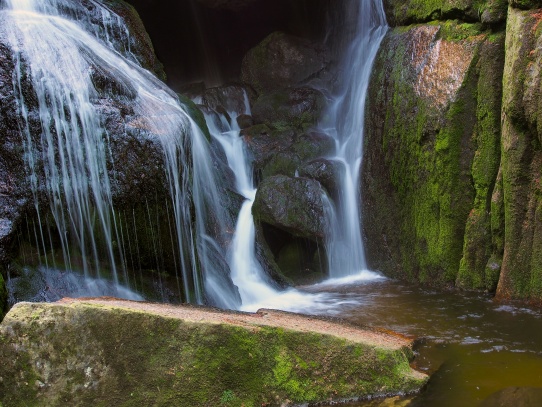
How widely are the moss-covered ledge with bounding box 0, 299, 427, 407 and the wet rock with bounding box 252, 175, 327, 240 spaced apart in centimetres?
532

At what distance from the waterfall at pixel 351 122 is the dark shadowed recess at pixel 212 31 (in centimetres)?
237

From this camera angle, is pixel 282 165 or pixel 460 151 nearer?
pixel 460 151

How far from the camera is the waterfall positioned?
31.6 feet

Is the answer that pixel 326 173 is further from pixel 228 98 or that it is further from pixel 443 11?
pixel 228 98

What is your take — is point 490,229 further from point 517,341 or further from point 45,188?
point 45,188

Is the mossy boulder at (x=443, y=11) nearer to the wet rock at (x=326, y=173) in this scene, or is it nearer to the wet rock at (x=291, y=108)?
the wet rock at (x=326, y=173)

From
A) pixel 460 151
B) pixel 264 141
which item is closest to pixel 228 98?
pixel 264 141

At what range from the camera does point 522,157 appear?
6.38 metres

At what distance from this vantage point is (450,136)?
7453 mm

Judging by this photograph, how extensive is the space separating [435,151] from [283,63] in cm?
734

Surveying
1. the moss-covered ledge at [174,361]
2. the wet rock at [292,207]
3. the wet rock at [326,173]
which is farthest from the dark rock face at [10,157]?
the wet rock at [326,173]

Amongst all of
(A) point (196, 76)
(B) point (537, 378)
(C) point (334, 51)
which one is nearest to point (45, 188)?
(B) point (537, 378)

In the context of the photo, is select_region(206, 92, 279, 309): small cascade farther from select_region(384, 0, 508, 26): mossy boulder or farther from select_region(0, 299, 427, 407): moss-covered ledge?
select_region(384, 0, 508, 26): mossy boulder

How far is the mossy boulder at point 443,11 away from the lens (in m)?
7.11
